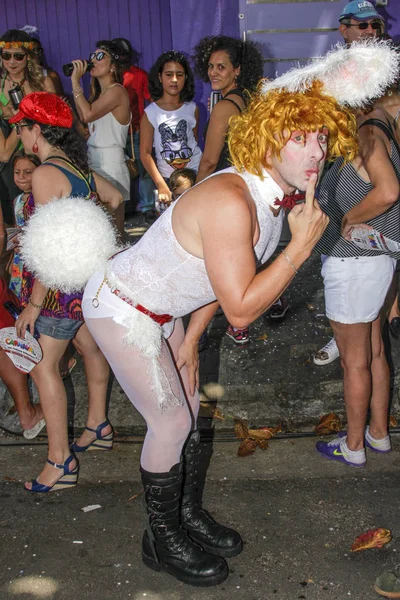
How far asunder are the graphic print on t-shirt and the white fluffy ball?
8.86 ft

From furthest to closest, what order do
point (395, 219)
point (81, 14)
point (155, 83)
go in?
point (81, 14) < point (155, 83) < point (395, 219)

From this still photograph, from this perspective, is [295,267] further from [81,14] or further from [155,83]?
[81,14]

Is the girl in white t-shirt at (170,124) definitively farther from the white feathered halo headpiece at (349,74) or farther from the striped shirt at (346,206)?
the white feathered halo headpiece at (349,74)

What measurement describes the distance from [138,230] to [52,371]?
4.08 m

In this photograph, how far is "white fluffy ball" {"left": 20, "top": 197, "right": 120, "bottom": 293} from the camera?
317 cm

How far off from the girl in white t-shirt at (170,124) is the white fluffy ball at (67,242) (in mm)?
2529

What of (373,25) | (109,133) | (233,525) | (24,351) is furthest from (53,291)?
(109,133)

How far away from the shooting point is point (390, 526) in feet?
10.6

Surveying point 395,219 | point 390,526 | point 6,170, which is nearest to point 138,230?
point 6,170

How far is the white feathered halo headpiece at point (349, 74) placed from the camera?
98.7 inches

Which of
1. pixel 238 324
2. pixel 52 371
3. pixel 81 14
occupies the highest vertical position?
pixel 81 14

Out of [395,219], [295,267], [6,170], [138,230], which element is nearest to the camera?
[295,267]

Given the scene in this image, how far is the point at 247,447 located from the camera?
13.1ft

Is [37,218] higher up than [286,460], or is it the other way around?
[37,218]
